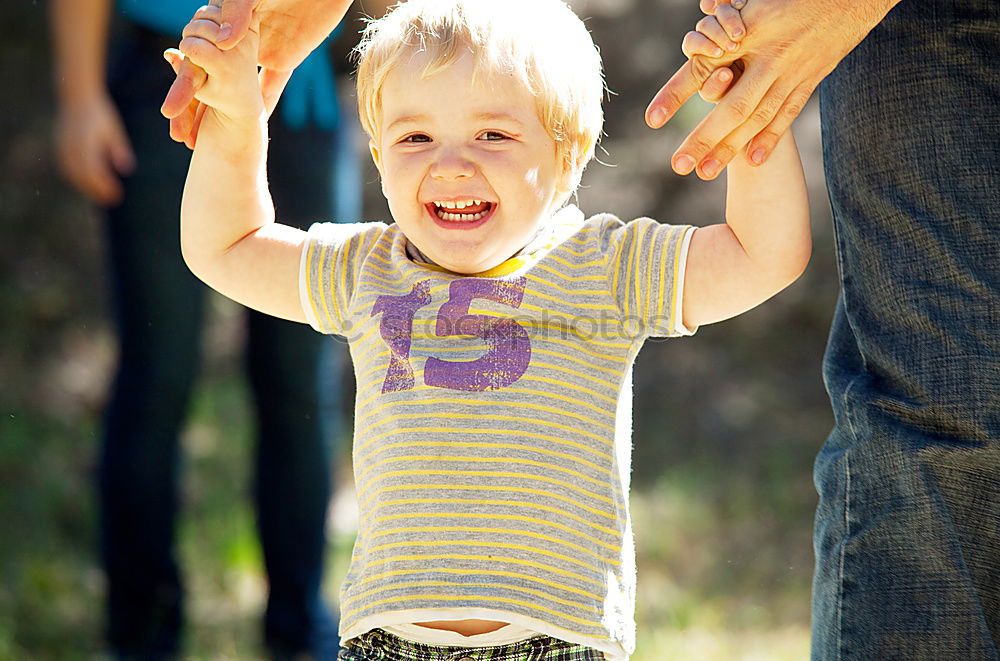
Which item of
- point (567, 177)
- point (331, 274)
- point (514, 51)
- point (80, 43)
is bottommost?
point (331, 274)

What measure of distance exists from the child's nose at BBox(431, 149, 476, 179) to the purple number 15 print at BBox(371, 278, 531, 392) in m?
0.14

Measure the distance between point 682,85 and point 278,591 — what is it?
1.54 meters

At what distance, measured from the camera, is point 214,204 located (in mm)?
1518

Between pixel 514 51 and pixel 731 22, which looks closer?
pixel 731 22

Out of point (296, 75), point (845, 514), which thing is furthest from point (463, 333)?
point (296, 75)

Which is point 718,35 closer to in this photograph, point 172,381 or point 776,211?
point 776,211

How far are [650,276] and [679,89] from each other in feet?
0.73

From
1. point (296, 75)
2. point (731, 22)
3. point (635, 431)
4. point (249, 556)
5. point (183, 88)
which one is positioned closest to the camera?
point (731, 22)

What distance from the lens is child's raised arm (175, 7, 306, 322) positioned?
1492mm

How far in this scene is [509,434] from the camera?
138cm

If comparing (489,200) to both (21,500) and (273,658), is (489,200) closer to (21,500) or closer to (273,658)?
(273,658)

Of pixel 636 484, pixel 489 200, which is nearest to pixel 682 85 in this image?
pixel 489 200

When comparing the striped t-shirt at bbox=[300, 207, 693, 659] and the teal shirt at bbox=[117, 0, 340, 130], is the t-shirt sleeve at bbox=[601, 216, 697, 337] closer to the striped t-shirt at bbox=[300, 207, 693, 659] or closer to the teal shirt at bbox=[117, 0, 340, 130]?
the striped t-shirt at bbox=[300, 207, 693, 659]

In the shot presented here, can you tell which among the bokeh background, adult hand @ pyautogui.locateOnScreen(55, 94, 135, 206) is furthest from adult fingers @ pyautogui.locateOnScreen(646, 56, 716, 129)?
the bokeh background
